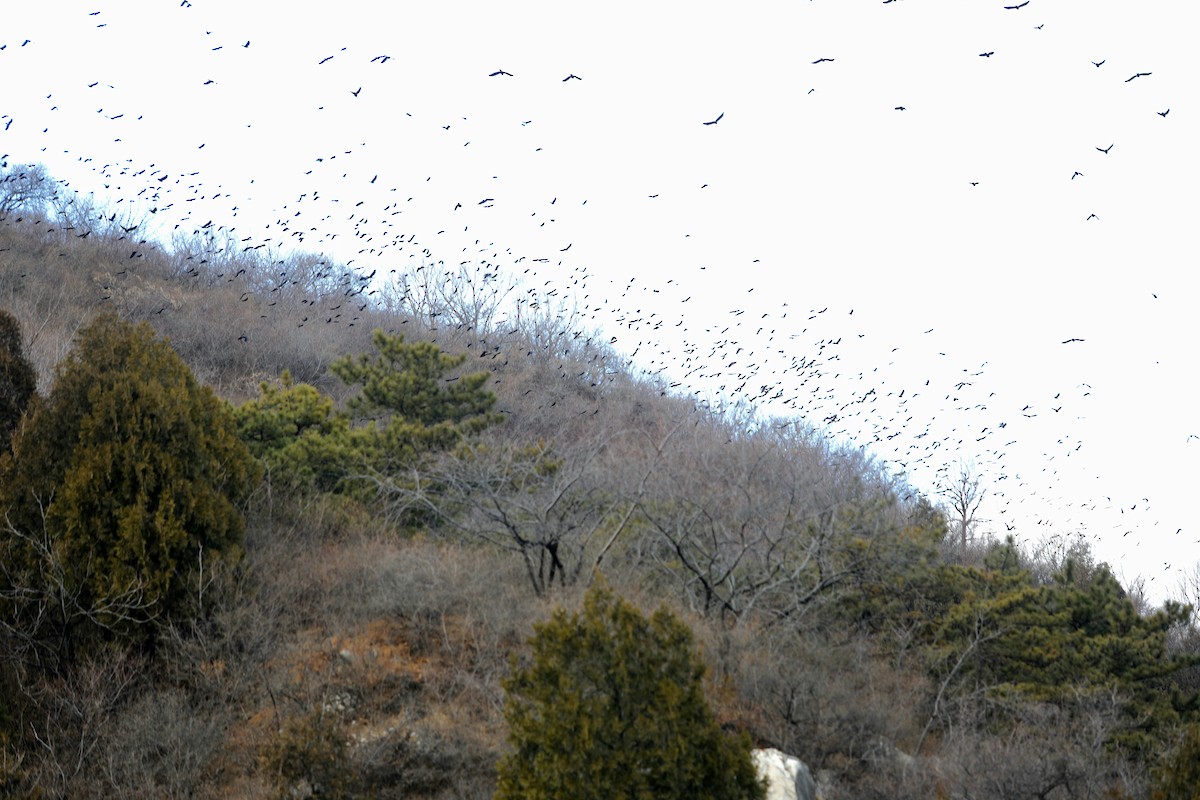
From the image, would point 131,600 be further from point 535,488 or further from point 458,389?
point 458,389

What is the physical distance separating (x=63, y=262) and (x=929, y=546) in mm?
31430

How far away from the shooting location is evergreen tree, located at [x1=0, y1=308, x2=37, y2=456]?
43.7 ft

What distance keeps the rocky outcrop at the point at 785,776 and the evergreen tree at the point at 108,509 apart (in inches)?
247

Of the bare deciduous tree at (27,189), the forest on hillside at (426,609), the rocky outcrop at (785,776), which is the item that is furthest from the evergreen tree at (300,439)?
the bare deciduous tree at (27,189)

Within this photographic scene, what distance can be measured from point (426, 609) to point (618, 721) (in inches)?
217

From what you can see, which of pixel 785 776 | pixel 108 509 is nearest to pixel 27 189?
pixel 108 509

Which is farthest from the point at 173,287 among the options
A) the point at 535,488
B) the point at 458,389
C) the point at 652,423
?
the point at 535,488

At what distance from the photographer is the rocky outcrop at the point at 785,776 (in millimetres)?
9495

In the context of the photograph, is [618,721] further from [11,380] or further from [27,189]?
[27,189]

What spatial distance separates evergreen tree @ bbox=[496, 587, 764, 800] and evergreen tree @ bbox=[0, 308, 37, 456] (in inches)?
329

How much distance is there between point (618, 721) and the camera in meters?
7.88

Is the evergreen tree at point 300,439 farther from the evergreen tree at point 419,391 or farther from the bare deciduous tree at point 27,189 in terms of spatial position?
the bare deciduous tree at point 27,189

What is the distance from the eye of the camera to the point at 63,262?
36.9 meters

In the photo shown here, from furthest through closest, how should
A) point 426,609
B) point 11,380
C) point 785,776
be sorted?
point 11,380, point 426,609, point 785,776
